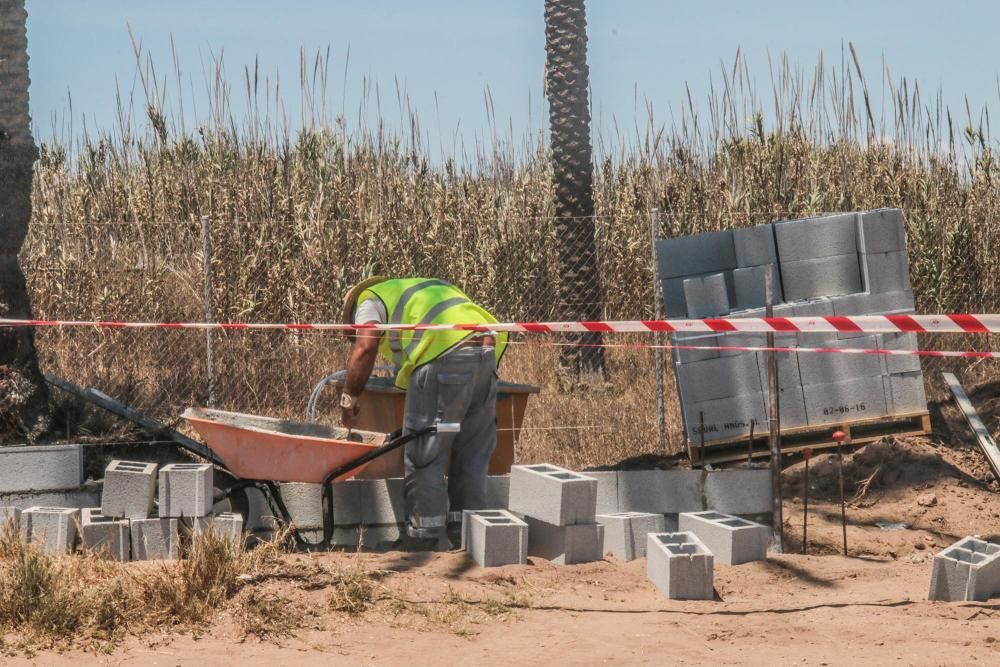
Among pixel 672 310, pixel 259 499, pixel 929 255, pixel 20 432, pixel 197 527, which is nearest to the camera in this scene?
pixel 197 527

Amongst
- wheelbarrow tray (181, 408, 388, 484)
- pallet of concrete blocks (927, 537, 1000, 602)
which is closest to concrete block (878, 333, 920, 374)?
pallet of concrete blocks (927, 537, 1000, 602)

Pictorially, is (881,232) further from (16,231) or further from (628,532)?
(16,231)

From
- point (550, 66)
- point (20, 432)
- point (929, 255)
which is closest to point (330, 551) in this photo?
point (20, 432)

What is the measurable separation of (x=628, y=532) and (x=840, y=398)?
9.04ft

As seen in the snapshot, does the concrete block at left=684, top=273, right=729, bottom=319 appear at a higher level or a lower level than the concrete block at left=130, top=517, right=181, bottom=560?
higher

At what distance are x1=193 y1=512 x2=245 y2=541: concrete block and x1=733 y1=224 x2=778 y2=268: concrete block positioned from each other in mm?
4459

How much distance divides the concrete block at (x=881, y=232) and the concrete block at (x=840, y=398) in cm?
97

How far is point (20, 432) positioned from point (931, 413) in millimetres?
7058

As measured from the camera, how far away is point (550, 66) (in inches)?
515

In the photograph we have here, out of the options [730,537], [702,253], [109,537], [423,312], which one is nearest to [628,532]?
[730,537]

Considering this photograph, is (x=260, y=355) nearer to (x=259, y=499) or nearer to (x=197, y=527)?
(x=259, y=499)

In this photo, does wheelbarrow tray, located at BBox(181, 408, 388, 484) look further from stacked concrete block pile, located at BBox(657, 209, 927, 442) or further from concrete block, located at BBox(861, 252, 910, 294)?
concrete block, located at BBox(861, 252, 910, 294)

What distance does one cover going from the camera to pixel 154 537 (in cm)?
683

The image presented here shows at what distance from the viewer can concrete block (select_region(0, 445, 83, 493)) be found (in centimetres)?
731
